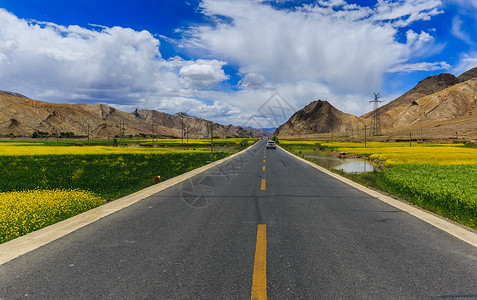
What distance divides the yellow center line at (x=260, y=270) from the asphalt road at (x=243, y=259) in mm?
64

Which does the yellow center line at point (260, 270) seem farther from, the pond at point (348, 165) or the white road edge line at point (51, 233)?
the pond at point (348, 165)

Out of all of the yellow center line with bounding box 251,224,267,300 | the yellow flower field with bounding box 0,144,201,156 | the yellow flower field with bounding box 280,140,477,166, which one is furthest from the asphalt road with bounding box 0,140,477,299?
the yellow flower field with bounding box 0,144,201,156

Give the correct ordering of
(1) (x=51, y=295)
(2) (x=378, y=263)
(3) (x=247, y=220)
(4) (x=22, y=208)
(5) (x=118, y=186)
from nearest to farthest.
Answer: (1) (x=51, y=295)
(2) (x=378, y=263)
(3) (x=247, y=220)
(4) (x=22, y=208)
(5) (x=118, y=186)

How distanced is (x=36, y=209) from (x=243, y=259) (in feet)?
21.4

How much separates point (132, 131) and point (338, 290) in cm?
21026

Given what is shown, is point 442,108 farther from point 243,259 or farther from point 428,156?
point 243,259

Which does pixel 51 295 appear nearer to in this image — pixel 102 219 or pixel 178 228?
pixel 178 228

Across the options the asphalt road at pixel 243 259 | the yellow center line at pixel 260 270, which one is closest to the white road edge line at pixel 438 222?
the asphalt road at pixel 243 259

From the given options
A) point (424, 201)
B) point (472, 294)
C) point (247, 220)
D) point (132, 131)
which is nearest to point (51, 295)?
point (247, 220)

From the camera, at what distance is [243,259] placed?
161 inches

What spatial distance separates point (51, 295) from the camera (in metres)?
3.19

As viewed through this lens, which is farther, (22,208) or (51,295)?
(22,208)

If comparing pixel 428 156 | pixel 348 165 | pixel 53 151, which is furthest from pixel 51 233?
pixel 53 151

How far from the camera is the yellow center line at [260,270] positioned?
3.19m
